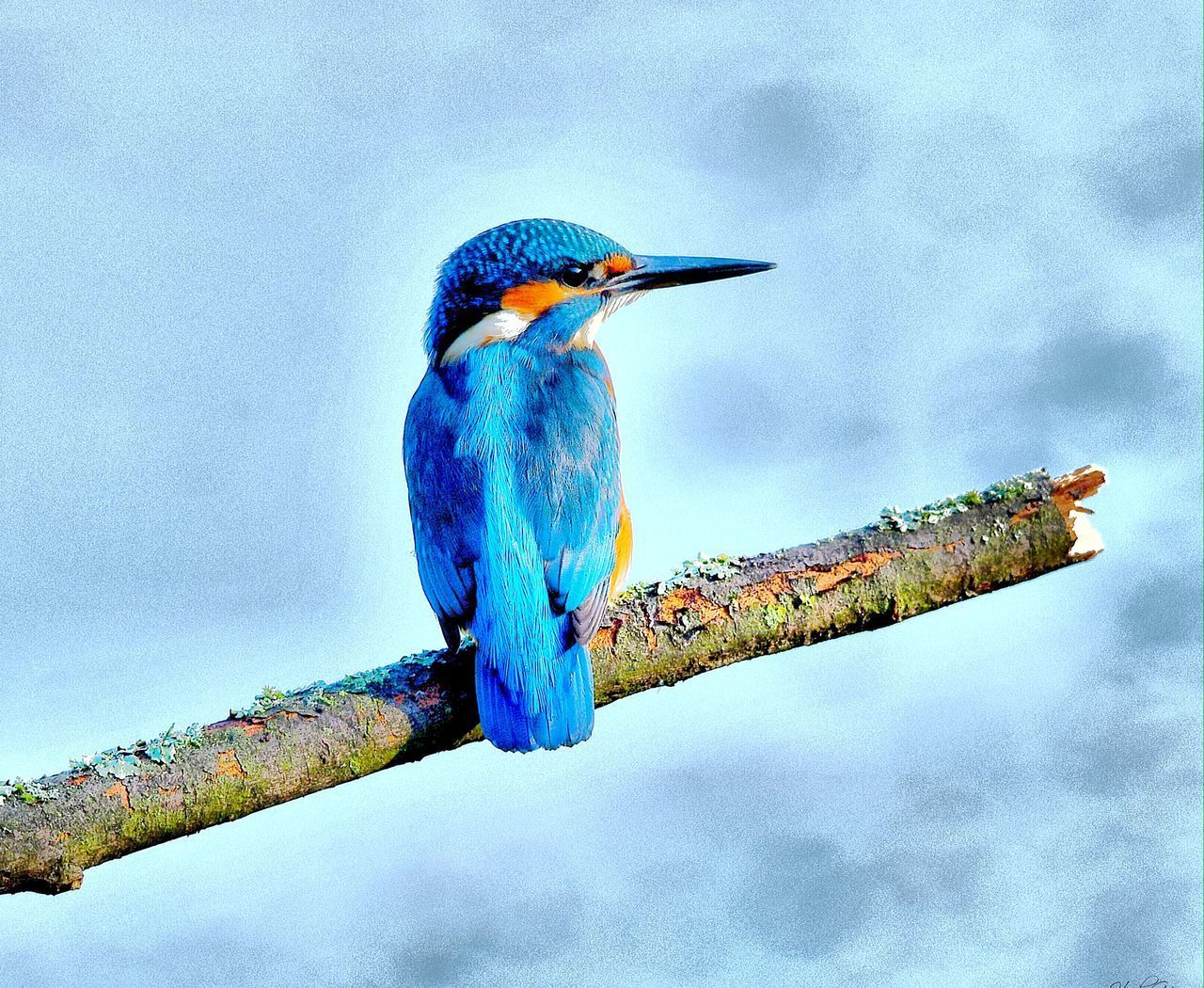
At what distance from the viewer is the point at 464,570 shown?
280 cm

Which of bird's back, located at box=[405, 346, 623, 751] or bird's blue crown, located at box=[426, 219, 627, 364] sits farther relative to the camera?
bird's blue crown, located at box=[426, 219, 627, 364]

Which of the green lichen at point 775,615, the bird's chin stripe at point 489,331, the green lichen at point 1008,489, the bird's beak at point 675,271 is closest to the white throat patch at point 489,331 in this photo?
the bird's chin stripe at point 489,331

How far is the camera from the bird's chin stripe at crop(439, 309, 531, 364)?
3186 mm

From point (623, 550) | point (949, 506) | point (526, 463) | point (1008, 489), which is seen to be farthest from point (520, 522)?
point (1008, 489)

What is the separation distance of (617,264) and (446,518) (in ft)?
2.95

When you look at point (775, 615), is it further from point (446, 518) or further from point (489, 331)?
point (489, 331)

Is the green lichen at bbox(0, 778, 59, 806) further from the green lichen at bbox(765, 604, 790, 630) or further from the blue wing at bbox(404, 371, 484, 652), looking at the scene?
the green lichen at bbox(765, 604, 790, 630)

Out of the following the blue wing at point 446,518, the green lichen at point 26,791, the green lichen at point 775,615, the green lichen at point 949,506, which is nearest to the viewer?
the green lichen at point 26,791

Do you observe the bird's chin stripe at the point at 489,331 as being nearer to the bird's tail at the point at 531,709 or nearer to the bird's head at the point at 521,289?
the bird's head at the point at 521,289

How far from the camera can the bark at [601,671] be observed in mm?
2508

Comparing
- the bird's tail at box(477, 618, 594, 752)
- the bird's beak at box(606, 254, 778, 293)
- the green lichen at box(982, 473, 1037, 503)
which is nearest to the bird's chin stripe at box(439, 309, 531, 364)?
the bird's beak at box(606, 254, 778, 293)

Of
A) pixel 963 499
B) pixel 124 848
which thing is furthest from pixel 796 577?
pixel 124 848

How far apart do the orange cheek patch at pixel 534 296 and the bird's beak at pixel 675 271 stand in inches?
6.1

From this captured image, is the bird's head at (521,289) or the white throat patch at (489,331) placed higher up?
the bird's head at (521,289)
